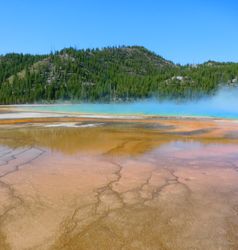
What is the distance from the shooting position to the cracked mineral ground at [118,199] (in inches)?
188

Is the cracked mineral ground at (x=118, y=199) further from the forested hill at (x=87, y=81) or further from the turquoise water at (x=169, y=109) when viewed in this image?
the forested hill at (x=87, y=81)

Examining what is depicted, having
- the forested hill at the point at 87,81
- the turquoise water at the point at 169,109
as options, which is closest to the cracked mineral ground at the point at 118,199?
the turquoise water at the point at 169,109

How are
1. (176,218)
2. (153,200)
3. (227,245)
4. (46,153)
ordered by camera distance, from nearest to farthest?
(227,245) < (176,218) < (153,200) < (46,153)

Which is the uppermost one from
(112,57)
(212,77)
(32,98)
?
(112,57)

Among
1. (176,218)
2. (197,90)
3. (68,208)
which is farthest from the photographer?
(197,90)

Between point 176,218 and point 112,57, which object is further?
point 112,57

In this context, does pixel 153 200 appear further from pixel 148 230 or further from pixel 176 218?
pixel 148 230

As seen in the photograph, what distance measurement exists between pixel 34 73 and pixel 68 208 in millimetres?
130916

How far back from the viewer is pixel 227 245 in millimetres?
4582

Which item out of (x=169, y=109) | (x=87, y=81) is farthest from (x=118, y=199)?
(x=87, y=81)

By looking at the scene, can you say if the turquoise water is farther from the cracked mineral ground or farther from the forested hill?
the cracked mineral ground

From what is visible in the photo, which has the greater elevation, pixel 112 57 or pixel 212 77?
pixel 112 57

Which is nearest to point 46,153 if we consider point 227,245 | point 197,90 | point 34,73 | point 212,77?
point 227,245

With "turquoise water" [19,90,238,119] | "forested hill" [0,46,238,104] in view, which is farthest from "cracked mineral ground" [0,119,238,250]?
"forested hill" [0,46,238,104]
